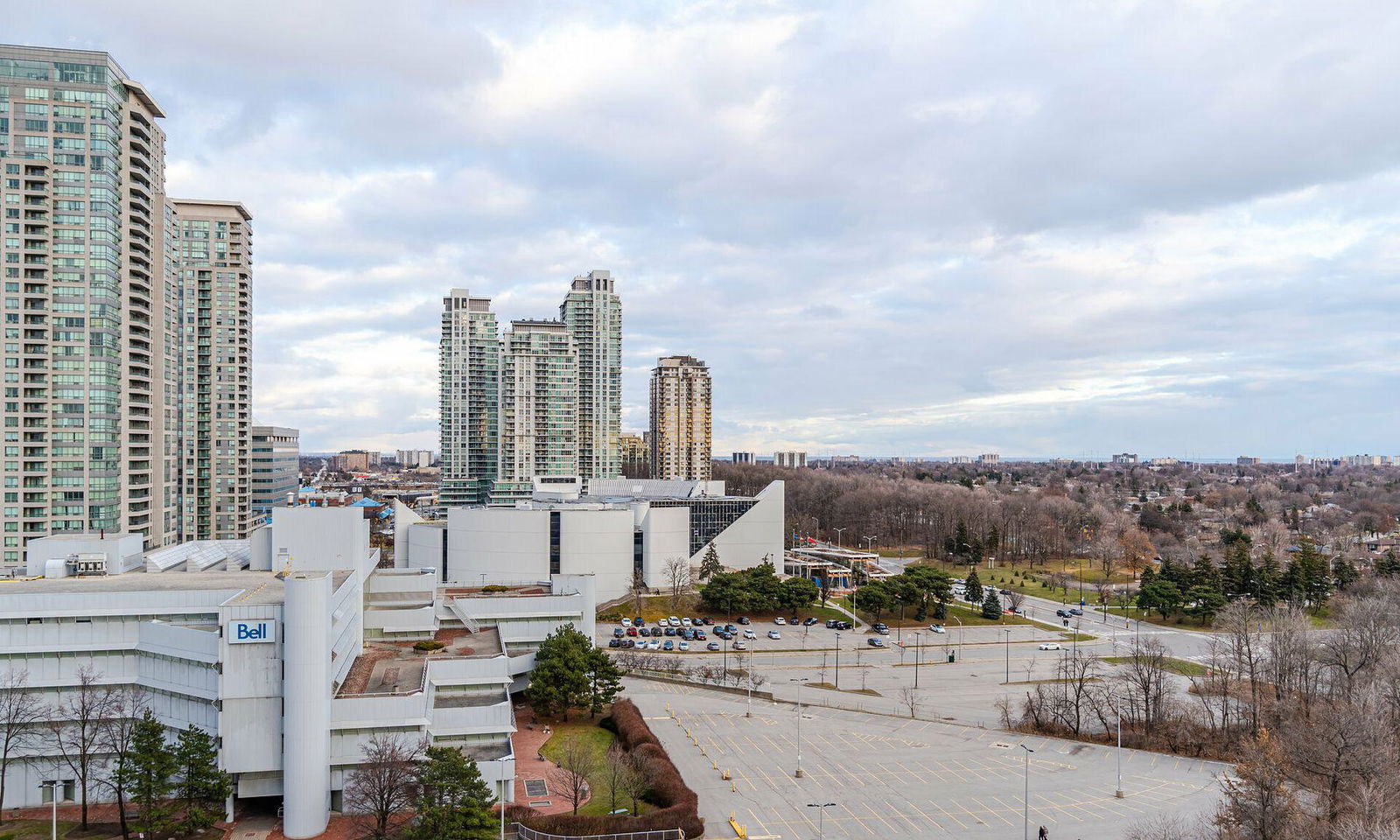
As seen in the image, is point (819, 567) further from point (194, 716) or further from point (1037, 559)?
point (194, 716)

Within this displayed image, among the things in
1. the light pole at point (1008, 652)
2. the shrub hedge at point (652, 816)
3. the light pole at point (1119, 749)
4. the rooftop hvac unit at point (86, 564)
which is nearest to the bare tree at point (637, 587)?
the light pole at point (1008, 652)

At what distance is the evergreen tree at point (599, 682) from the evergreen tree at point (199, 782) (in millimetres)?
19712

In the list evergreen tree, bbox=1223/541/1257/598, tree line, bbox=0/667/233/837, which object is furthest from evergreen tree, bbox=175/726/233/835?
evergreen tree, bbox=1223/541/1257/598

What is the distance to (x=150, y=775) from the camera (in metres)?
32.2

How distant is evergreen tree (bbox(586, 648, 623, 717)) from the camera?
1887 inches

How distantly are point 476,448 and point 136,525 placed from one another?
75.3 metres

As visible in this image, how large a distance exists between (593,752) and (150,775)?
20151 mm

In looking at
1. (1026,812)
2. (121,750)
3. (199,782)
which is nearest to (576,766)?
(199,782)

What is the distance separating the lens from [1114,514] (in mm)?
144125

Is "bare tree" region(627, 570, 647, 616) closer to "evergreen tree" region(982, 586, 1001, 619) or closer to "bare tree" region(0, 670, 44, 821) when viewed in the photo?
"evergreen tree" region(982, 586, 1001, 619)

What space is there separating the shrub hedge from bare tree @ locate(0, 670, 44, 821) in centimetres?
2188

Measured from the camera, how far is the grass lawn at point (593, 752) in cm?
3612

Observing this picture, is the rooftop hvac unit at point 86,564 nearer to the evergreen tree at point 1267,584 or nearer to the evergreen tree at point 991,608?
the evergreen tree at point 991,608

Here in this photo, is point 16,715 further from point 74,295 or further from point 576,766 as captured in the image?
point 74,295
